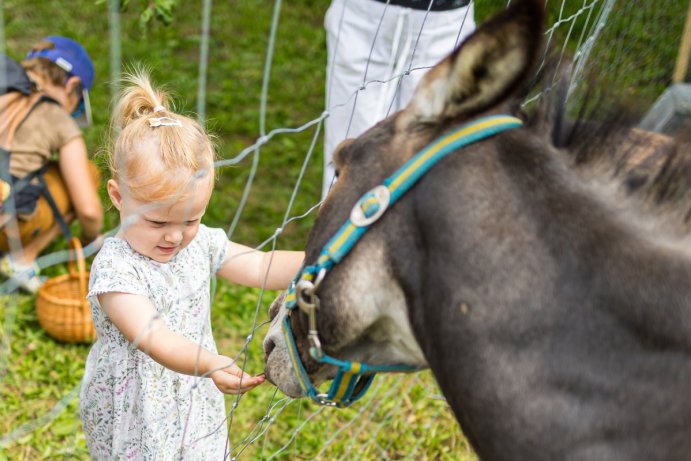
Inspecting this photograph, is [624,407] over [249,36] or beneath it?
over

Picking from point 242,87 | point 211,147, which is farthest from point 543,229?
point 242,87

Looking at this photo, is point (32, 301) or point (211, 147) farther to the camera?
point (32, 301)

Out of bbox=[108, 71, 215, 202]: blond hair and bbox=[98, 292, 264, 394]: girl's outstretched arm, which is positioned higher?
bbox=[108, 71, 215, 202]: blond hair

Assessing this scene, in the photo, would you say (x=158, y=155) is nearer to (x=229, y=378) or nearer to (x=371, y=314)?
(x=229, y=378)

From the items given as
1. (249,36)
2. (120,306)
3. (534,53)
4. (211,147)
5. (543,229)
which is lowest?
(249,36)

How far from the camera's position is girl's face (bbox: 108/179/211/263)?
1.82 meters

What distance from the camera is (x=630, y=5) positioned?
15.7 feet

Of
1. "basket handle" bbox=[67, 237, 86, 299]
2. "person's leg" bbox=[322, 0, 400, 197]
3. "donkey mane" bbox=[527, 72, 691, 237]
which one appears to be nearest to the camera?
"donkey mane" bbox=[527, 72, 691, 237]

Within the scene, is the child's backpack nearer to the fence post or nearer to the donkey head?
the donkey head

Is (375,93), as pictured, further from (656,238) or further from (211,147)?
(656,238)

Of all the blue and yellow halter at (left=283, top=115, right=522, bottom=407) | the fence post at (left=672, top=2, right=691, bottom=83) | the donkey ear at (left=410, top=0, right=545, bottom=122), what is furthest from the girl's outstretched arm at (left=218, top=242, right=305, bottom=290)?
the fence post at (left=672, top=2, right=691, bottom=83)

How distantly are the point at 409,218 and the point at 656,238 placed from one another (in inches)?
16.3

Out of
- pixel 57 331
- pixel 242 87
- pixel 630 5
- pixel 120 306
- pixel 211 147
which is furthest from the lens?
pixel 242 87

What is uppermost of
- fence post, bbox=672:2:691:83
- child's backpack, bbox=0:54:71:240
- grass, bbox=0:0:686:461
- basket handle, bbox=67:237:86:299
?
fence post, bbox=672:2:691:83
